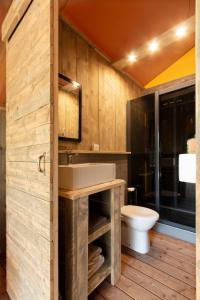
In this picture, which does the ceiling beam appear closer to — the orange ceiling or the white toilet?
the orange ceiling

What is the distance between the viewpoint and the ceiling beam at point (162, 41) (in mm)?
2007

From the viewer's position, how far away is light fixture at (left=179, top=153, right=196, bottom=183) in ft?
2.70

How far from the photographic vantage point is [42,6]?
0.93 m

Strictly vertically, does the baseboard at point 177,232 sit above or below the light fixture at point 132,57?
below

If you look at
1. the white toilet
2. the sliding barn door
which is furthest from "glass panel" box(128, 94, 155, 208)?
the sliding barn door

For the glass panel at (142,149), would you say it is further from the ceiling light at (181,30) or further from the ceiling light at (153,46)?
the ceiling light at (181,30)

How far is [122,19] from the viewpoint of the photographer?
1939 mm

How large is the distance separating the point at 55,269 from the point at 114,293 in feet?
2.67

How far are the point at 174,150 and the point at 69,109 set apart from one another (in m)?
1.92

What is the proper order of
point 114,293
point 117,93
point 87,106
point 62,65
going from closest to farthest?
point 114,293
point 62,65
point 87,106
point 117,93

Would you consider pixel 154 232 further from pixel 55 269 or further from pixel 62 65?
pixel 62 65

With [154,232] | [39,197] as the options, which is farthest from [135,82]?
[39,197]

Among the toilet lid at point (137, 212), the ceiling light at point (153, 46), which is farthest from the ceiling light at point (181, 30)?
the toilet lid at point (137, 212)

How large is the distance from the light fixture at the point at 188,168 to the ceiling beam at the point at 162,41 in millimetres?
2037
